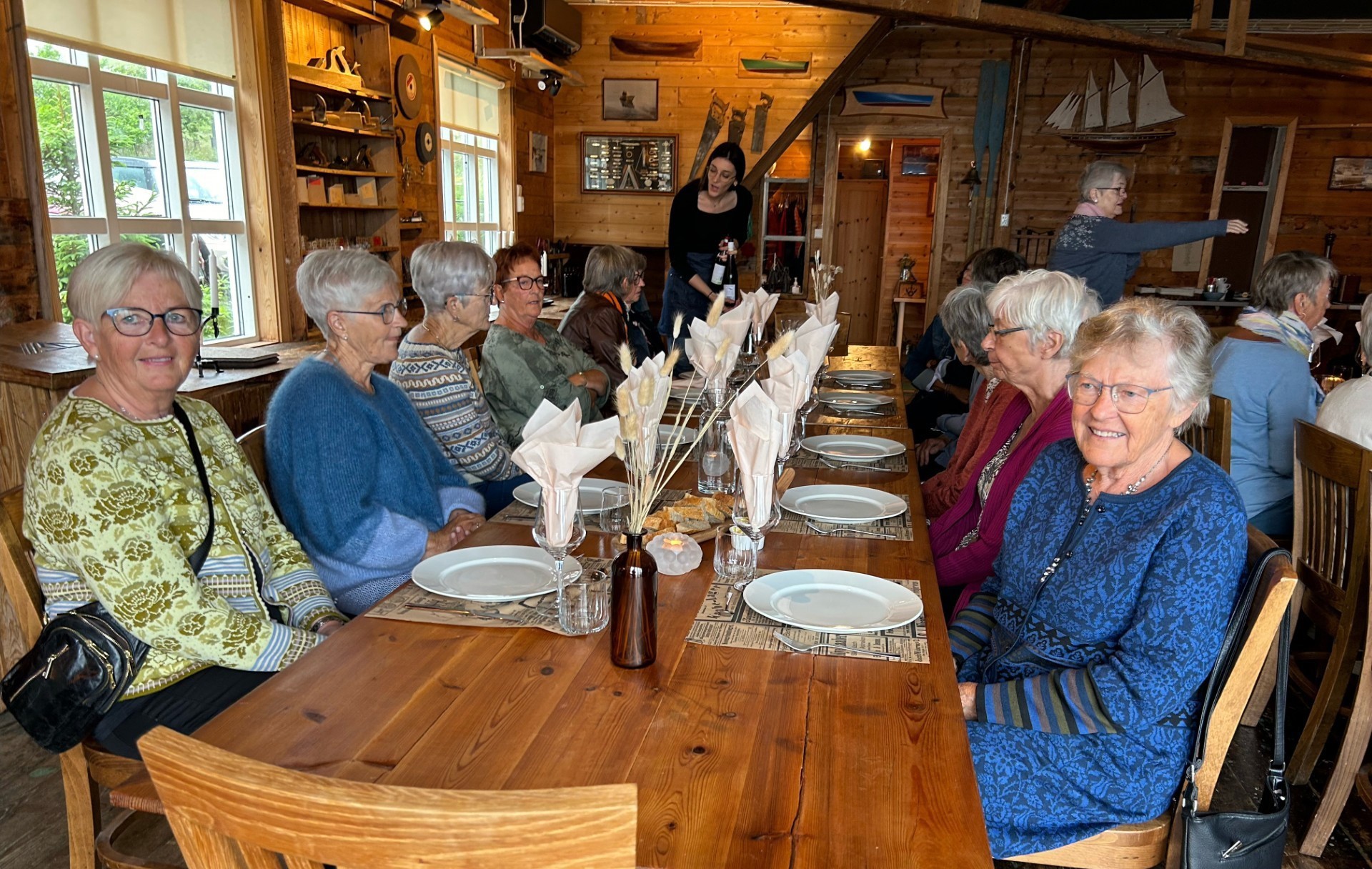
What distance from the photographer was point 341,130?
17.4 ft

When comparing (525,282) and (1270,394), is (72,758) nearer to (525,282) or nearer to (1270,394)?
(525,282)

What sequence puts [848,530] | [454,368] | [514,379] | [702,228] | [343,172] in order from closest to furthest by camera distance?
1. [848,530]
2. [454,368]
3. [514,379]
4. [702,228]
5. [343,172]

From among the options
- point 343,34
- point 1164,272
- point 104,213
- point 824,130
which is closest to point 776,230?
point 824,130

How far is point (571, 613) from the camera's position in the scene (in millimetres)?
1413

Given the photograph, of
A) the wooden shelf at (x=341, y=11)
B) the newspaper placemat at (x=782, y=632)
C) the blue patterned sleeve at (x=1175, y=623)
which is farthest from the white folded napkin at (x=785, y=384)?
the wooden shelf at (x=341, y=11)

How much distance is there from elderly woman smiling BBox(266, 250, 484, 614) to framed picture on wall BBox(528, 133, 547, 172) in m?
6.83

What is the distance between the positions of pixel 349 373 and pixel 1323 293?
312cm

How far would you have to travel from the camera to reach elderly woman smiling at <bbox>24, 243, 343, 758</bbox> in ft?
4.85

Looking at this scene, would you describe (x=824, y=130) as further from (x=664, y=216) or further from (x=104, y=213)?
(x=104, y=213)

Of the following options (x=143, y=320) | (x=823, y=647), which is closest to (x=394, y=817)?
(x=823, y=647)

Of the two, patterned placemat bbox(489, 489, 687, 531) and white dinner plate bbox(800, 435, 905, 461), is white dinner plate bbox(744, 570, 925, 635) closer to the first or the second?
patterned placemat bbox(489, 489, 687, 531)

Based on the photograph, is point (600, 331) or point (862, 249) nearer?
point (600, 331)

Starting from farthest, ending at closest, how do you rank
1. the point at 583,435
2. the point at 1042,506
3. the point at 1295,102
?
1. the point at 1295,102
2. the point at 1042,506
3. the point at 583,435

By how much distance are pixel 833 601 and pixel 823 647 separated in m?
0.17
